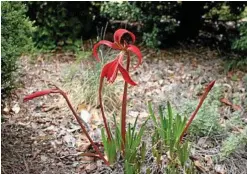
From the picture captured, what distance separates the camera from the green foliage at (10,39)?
2.79 metres

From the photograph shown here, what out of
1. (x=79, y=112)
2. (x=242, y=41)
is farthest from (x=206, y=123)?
(x=242, y=41)

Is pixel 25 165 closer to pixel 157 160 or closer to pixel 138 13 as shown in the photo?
pixel 157 160

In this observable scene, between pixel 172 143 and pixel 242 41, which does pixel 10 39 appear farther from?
pixel 242 41

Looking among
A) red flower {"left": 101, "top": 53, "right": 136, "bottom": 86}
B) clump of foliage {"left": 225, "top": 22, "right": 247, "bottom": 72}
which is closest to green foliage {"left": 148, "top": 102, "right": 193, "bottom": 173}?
red flower {"left": 101, "top": 53, "right": 136, "bottom": 86}

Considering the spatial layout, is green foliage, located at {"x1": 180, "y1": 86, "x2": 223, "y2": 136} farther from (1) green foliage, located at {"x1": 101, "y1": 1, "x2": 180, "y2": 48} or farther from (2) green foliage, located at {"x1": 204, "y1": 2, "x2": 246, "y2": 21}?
(2) green foliage, located at {"x1": 204, "y1": 2, "x2": 246, "y2": 21}

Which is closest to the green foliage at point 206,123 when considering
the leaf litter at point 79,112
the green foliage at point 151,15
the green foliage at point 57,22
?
the leaf litter at point 79,112

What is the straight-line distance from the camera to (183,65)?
4.44 metres

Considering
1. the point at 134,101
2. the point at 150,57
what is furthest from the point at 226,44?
the point at 134,101

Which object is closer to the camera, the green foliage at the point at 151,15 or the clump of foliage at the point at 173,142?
the clump of foliage at the point at 173,142

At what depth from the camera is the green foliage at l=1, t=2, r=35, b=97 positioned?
2.79m

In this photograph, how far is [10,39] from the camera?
A: 2816mm

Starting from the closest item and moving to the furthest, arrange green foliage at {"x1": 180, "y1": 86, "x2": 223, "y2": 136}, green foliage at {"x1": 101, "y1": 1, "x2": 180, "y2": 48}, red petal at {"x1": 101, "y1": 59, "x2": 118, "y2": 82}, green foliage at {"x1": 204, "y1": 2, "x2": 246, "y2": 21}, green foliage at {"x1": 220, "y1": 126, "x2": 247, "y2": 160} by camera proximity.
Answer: red petal at {"x1": 101, "y1": 59, "x2": 118, "y2": 82} → green foliage at {"x1": 220, "y1": 126, "x2": 247, "y2": 160} → green foliage at {"x1": 180, "y1": 86, "x2": 223, "y2": 136} → green foliage at {"x1": 101, "y1": 1, "x2": 180, "y2": 48} → green foliage at {"x1": 204, "y1": 2, "x2": 246, "y2": 21}

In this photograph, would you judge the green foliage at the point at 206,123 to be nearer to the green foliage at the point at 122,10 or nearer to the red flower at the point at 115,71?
the red flower at the point at 115,71

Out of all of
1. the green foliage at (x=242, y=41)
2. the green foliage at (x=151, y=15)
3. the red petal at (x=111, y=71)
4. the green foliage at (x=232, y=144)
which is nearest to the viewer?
the red petal at (x=111, y=71)
